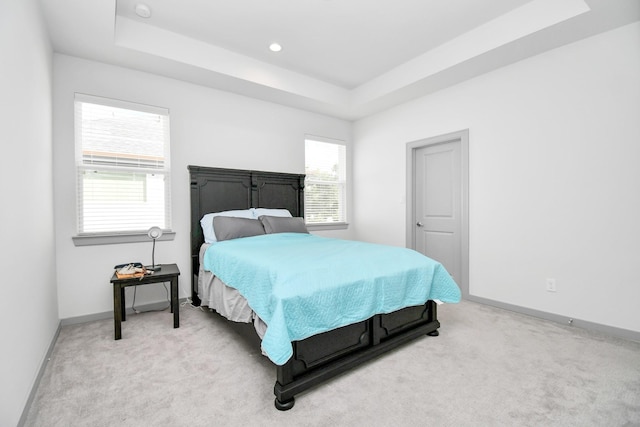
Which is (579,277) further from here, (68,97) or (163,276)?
(68,97)

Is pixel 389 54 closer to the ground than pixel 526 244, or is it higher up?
higher up

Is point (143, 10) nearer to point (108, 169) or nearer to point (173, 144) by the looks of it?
point (173, 144)

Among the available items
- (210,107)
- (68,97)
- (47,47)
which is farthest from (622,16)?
(68,97)

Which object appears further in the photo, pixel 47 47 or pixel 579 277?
pixel 579 277

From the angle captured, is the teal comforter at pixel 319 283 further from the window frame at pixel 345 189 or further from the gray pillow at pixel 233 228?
the window frame at pixel 345 189

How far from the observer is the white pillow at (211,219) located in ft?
11.1

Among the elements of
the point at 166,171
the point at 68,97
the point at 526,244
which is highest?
the point at 68,97

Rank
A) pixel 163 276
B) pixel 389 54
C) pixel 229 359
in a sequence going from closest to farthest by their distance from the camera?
pixel 229 359 → pixel 163 276 → pixel 389 54

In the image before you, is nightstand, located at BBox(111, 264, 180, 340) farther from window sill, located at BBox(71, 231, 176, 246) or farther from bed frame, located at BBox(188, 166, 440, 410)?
bed frame, located at BBox(188, 166, 440, 410)

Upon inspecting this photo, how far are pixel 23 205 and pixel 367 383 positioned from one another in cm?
232

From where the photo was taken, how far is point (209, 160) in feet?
12.3

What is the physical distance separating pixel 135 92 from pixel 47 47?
31.1 inches

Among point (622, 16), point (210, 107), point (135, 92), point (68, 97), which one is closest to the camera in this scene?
point (622, 16)

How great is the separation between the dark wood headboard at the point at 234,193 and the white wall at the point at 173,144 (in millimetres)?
130
